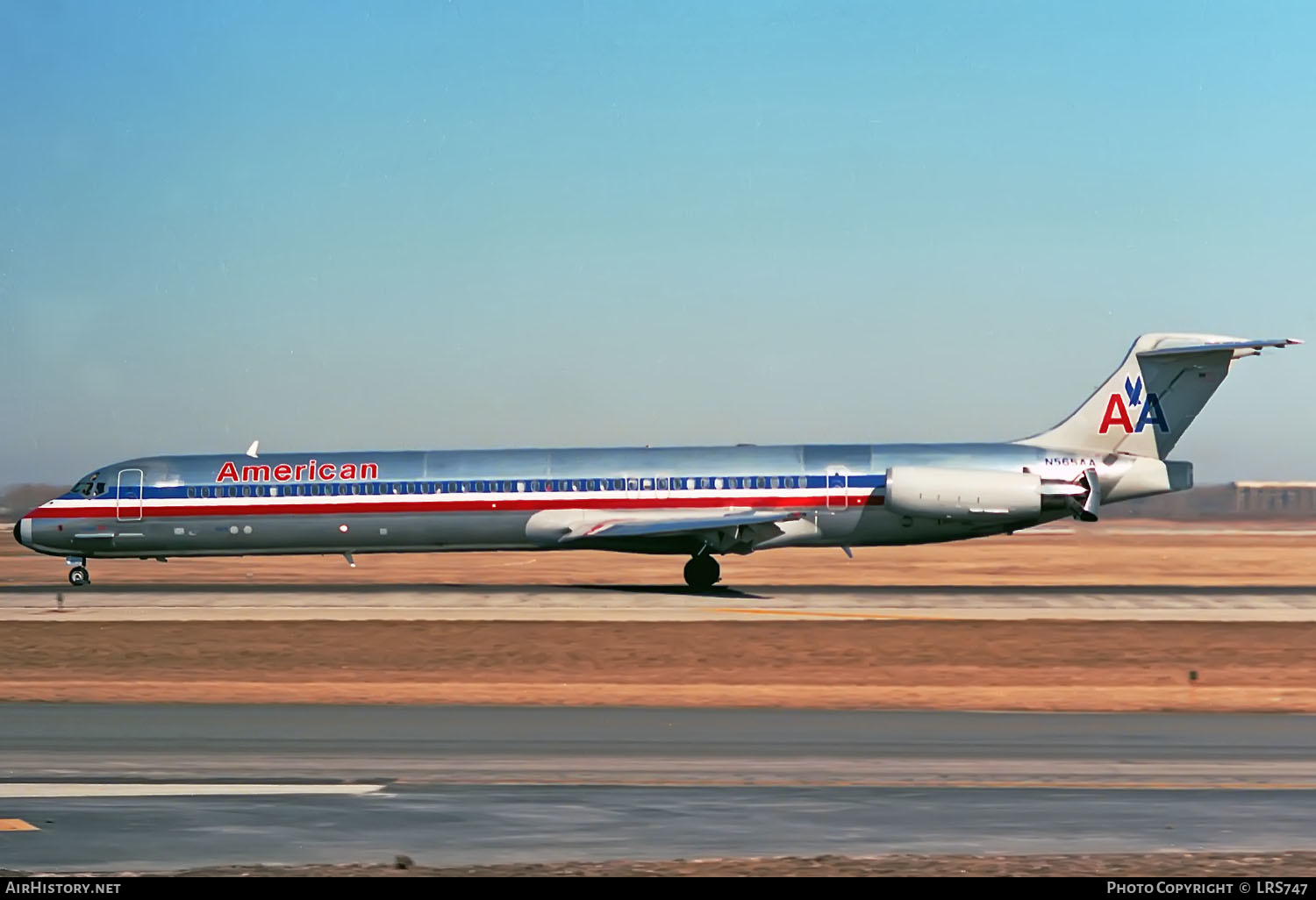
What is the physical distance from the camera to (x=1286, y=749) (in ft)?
57.9

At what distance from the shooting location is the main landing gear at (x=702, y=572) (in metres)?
44.3

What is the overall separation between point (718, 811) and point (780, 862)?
7.33ft

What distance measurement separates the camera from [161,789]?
1444 cm

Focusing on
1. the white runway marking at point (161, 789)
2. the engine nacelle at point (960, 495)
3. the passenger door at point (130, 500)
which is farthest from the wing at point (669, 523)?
the white runway marking at point (161, 789)

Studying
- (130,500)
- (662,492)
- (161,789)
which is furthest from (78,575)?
(161,789)

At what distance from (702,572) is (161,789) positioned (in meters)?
30.4

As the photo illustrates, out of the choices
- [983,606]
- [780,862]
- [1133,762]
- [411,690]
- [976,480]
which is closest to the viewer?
[780,862]

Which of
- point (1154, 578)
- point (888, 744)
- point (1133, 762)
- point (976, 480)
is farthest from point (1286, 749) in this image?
point (1154, 578)

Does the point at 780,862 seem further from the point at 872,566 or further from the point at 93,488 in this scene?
the point at 872,566

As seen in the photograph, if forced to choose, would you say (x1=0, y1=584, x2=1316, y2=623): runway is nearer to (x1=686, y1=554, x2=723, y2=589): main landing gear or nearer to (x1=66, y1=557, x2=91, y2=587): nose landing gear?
(x1=686, y1=554, x2=723, y2=589): main landing gear

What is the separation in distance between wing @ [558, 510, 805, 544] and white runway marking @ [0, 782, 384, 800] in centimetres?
2858

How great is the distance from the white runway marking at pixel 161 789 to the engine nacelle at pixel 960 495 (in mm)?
29811

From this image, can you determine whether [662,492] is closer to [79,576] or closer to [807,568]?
[79,576]

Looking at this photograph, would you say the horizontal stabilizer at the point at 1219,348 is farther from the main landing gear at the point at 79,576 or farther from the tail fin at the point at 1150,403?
the main landing gear at the point at 79,576
